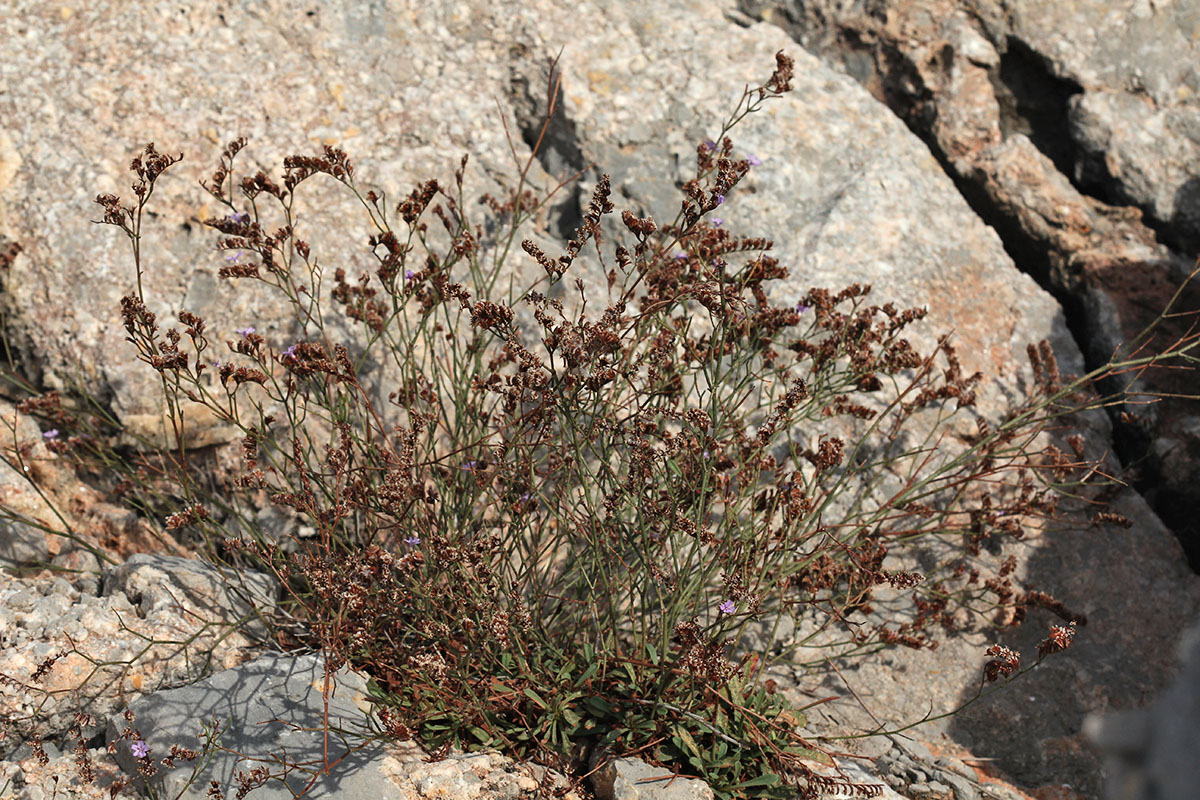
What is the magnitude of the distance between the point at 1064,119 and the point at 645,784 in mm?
4113

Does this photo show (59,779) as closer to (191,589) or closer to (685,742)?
(191,589)

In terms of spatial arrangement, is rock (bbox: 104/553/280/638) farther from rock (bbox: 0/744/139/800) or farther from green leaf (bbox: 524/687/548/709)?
green leaf (bbox: 524/687/548/709)

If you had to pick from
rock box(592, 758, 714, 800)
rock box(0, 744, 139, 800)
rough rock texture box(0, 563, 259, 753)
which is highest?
rock box(592, 758, 714, 800)

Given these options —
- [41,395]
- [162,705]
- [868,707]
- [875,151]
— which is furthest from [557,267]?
[875,151]

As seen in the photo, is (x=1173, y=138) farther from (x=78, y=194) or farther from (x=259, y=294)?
(x=78, y=194)

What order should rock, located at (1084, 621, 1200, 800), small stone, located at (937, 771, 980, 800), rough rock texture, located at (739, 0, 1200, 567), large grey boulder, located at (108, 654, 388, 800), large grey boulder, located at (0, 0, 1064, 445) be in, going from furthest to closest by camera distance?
rough rock texture, located at (739, 0, 1200, 567) → large grey boulder, located at (0, 0, 1064, 445) → small stone, located at (937, 771, 980, 800) → large grey boulder, located at (108, 654, 388, 800) → rock, located at (1084, 621, 1200, 800)

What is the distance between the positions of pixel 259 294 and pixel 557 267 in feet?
5.79

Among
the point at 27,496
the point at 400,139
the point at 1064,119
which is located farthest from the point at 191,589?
the point at 1064,119

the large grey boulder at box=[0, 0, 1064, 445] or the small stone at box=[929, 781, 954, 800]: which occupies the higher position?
the large grey boulder at box=[0, 0, 1064, 445]

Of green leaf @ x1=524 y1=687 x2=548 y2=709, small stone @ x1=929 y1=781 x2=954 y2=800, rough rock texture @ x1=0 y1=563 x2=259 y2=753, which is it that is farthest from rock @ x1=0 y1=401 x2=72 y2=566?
small stone @ x1=929 y1=781 x2=954 y2=800

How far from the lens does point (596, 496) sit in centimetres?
310

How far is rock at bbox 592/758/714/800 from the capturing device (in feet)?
8.75

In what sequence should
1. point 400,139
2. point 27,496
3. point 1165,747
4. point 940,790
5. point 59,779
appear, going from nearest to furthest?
1. point 1165,747
2. point 59,779
3. point 940,790
4. point 27,496
5. point 400,139

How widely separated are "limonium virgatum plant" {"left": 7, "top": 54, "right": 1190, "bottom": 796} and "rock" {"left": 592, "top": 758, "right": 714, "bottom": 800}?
0.07 metres
